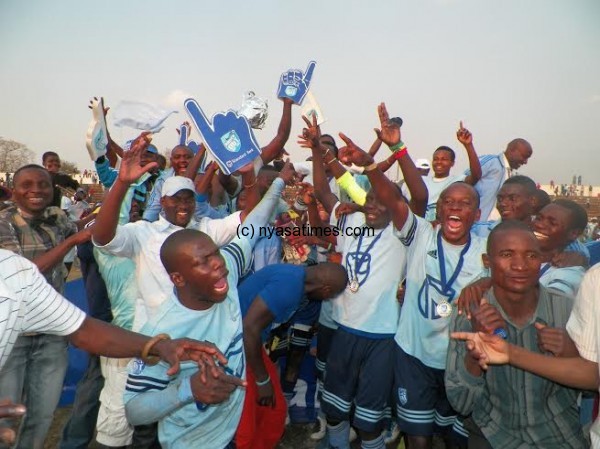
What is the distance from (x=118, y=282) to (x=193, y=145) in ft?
12.7

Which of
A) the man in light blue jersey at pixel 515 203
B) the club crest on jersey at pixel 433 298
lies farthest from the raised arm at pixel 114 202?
the man in light blue jersey at pixel 515 203

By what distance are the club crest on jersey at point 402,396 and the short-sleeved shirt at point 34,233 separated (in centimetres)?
270

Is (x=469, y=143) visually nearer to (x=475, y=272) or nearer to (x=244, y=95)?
(x=475, y=272)

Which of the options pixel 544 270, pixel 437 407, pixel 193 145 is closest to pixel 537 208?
pixel 544 270

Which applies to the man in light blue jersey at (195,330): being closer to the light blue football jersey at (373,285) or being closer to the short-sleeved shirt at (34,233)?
the light blue football jersey at (373,285)

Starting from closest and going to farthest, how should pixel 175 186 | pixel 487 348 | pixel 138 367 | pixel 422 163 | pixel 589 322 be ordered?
pixel 589 322
pixel 487 348
pixel 138 367
pixel 175 186
pixel 422 163

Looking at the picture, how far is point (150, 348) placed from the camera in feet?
6.40

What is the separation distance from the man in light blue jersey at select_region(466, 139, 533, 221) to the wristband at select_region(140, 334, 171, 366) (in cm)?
426

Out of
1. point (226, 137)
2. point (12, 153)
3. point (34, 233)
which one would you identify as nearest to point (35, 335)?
point (34, 233)

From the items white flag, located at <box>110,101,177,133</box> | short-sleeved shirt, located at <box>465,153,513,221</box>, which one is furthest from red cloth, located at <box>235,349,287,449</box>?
short-sleeved shirt, located at <box>465,153,513,221</box>

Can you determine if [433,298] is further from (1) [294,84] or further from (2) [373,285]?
(1) [294,84]

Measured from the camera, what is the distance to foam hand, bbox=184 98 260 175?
341 centimetres

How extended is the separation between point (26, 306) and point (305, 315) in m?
2.96

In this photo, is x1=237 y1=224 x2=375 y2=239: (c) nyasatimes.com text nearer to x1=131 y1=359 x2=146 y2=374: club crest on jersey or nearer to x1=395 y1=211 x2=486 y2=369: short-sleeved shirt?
x1=395 y1=211 x2=486 y2=369: short-sleeved shirt
